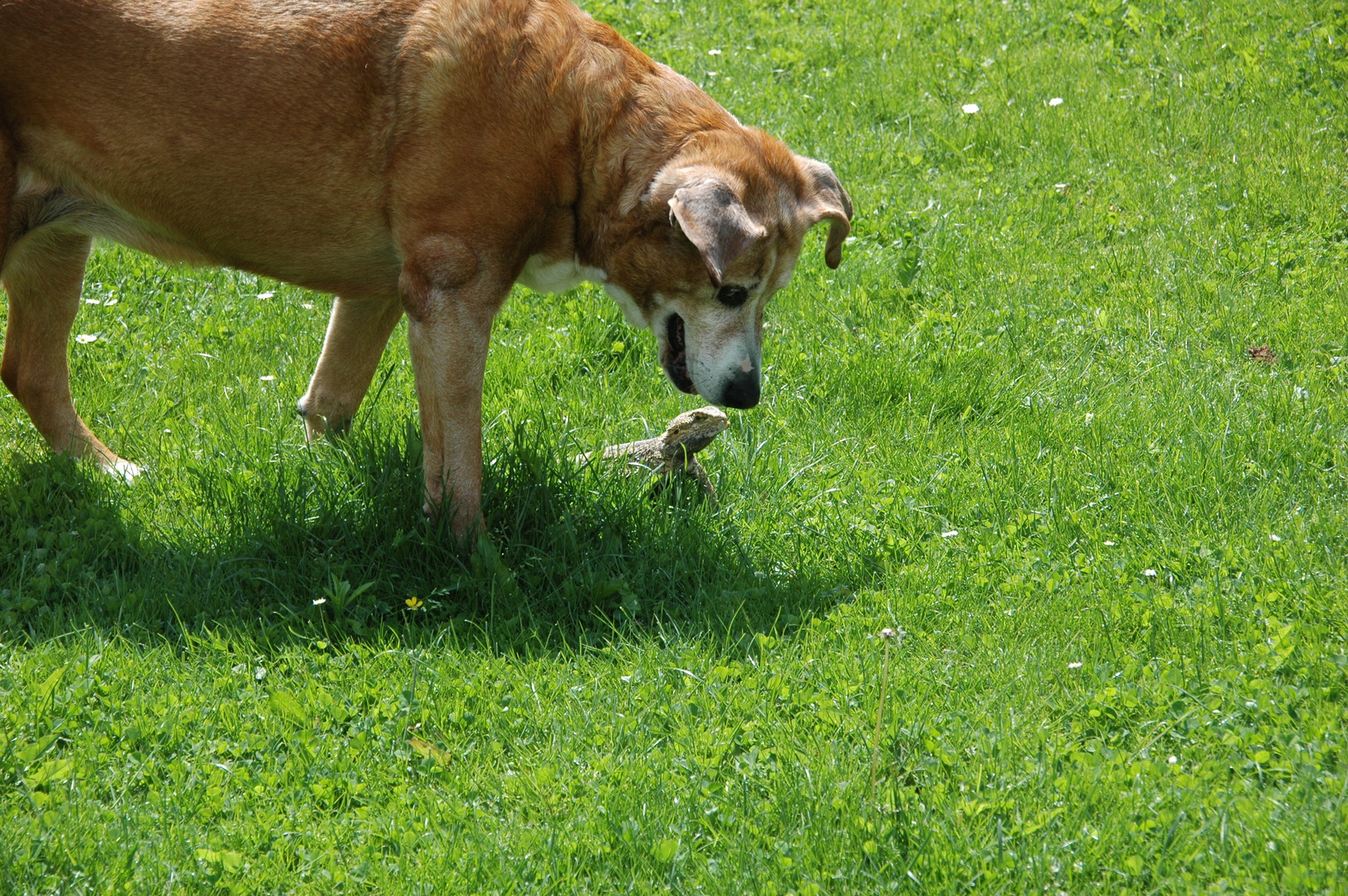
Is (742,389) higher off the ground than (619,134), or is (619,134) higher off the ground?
(619,134)

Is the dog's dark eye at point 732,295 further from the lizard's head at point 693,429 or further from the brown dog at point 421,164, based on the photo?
the lizard's head at point 693,429

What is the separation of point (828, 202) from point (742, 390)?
32.1 inches

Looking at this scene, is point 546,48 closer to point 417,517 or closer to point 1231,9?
point 417,517

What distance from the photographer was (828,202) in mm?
4652

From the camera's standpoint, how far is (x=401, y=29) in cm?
421

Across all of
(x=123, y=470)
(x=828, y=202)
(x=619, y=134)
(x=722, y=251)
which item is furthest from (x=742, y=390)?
(x=123, y=470)

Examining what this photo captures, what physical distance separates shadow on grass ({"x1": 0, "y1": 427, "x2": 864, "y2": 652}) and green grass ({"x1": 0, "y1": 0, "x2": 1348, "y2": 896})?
0.06ft

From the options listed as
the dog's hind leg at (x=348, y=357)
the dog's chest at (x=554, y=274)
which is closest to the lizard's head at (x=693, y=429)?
the dog's chest at (x=554, y=274)

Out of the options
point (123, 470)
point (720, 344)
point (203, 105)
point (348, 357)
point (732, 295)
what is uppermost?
point (203, 105)

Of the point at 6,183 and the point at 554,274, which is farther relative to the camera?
the point at 554,274

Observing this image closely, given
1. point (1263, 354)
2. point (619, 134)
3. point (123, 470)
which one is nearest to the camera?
point (619, 134)

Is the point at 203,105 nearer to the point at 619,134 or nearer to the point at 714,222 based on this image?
the point at 619,134

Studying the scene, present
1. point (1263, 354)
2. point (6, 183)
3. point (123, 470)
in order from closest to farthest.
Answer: point (6, 183)
point (123, 470)
point (1263, 354)

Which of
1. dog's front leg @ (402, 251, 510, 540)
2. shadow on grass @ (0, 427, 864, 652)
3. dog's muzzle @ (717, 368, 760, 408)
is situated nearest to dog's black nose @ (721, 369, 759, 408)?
dog's muzzle @ (717, 368, 760, 408)
